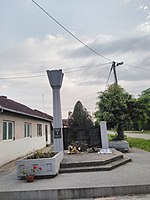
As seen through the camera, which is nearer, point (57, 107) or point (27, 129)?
point (57, 107)

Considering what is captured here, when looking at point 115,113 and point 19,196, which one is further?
point 115,113

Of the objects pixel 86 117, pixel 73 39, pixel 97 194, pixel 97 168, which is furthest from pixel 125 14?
pixel 86 117

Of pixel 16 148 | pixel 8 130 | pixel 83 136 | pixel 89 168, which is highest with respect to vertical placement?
pixel 8 130

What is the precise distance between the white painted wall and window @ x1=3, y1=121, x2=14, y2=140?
0.85 feet

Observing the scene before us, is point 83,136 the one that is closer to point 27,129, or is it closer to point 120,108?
point 120,108

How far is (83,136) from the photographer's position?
525 inches

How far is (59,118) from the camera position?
980 cm

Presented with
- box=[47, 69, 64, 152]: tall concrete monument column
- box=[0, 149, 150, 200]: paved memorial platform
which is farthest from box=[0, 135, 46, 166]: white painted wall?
box=[0, 149, 150, 200]: paved memorial platform

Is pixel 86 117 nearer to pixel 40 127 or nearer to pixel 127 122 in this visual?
pixel 40 127

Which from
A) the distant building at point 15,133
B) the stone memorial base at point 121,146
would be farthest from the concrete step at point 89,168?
the stone memorial base at point 121,146

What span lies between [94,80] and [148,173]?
11.4 metres

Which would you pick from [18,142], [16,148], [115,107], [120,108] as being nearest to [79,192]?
[16,148]

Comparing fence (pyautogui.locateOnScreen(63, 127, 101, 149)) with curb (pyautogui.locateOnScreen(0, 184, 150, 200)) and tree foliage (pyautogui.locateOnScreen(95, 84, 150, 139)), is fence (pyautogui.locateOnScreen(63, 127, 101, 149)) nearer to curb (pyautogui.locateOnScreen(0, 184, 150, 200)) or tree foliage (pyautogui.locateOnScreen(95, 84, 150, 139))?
tree foliage (pyautogui.locateOnScreen(95, 84, 150, 139))

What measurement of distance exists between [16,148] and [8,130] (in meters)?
1.46
